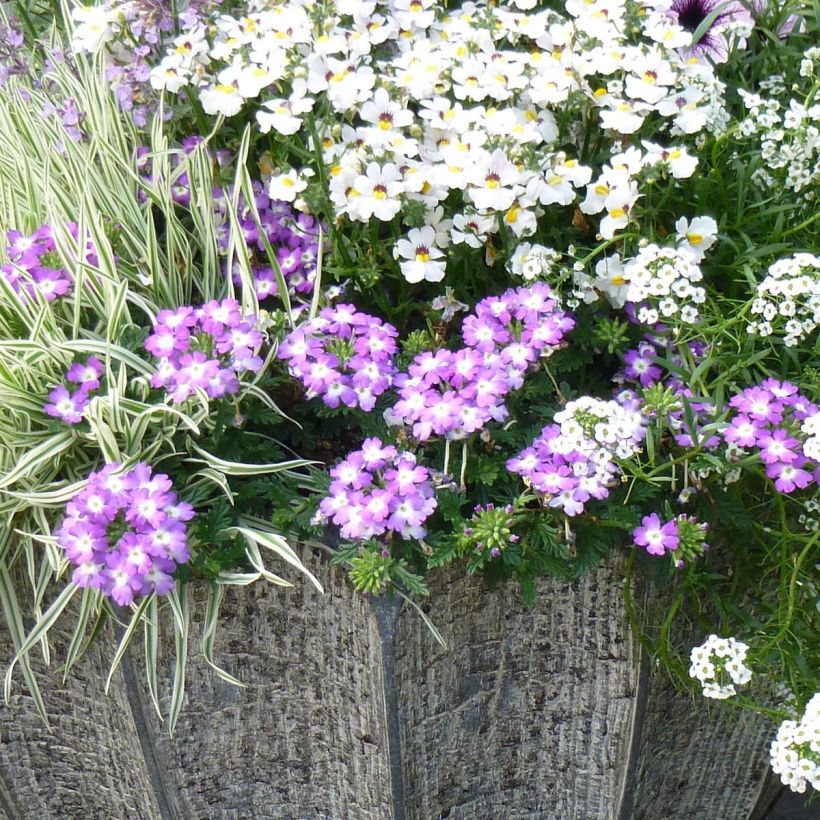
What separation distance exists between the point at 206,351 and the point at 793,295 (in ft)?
2.31

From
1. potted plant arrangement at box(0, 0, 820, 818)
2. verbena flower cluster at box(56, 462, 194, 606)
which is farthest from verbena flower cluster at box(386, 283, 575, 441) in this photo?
verbena flower cluster at box(56, 462, 194, 606)

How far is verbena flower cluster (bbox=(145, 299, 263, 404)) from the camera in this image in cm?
122

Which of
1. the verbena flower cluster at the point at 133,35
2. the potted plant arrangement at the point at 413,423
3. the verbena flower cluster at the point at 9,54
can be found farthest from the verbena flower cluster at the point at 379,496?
the verbena flower cluster at the point at 9,54

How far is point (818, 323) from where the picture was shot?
1.17 m

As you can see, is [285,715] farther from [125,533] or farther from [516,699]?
[125,533]

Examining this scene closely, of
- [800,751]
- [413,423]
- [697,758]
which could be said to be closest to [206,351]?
[413,423]

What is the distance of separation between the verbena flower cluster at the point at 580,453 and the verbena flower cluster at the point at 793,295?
0.63ft

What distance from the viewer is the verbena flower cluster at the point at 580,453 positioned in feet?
3.76

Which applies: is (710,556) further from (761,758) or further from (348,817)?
(348,817)

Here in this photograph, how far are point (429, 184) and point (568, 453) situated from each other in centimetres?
42

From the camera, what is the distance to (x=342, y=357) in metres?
1.30

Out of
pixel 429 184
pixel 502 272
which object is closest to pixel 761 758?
pixel 502 272

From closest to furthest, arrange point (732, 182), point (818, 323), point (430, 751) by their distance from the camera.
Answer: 1. point (818, 323)
2. point (430, 751)
3. point (732, 182)

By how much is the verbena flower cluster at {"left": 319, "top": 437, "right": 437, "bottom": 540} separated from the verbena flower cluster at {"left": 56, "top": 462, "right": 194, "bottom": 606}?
0.60 ft
